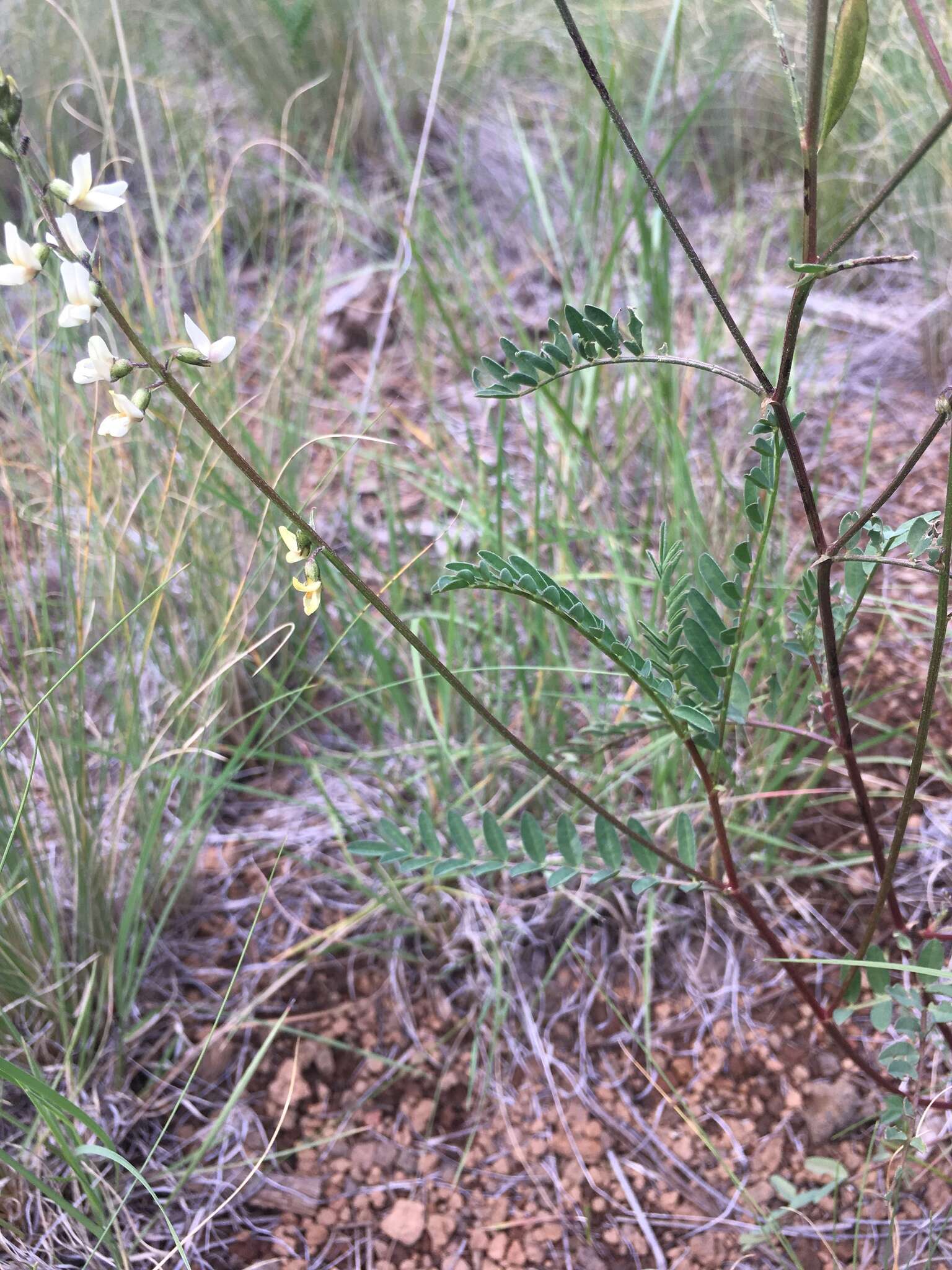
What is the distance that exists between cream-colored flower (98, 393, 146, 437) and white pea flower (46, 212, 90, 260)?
0.27ft

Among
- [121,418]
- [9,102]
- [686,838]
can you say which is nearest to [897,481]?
[686,838]

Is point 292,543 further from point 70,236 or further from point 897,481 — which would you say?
point 897,481

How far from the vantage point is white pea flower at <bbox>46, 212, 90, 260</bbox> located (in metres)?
0.55

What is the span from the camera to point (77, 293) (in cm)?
57

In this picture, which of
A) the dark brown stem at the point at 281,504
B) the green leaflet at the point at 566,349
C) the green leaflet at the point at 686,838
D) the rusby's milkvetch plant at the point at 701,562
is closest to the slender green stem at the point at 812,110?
the rusby's milkvetch plant at the point at 701,562

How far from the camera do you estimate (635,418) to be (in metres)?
1.68

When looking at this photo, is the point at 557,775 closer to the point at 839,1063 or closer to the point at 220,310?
the point at 839,1063

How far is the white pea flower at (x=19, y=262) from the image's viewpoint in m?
0.57

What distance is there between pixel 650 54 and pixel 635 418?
1576mm

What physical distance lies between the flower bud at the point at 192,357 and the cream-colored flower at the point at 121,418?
4 cm

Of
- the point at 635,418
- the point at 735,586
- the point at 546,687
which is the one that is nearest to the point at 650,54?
the point at 635,418

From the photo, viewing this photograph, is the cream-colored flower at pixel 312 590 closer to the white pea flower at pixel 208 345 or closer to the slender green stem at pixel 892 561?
the white pea flower at pixel 208 345

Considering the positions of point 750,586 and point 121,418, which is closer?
point 121,418

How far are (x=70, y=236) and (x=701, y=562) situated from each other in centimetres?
52
